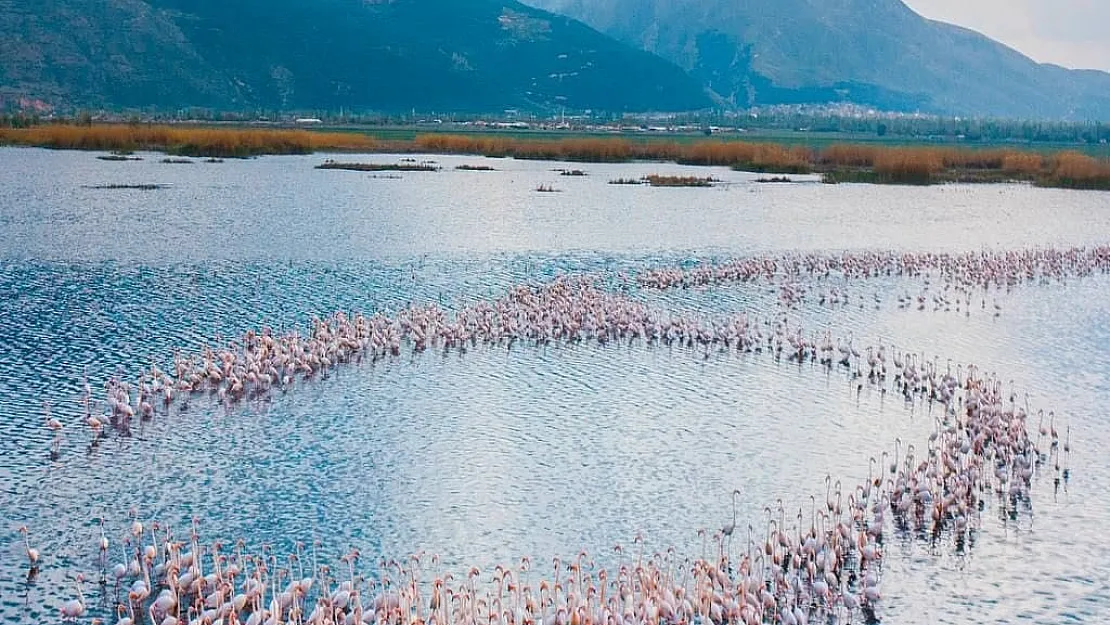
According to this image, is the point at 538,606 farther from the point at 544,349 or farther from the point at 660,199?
the point at 660,199

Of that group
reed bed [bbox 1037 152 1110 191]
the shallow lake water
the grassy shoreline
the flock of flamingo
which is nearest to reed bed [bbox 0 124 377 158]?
the grassy shoreline

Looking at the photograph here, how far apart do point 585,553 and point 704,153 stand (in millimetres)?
95186

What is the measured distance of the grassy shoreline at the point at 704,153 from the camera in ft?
307

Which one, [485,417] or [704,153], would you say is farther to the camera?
[704,153]

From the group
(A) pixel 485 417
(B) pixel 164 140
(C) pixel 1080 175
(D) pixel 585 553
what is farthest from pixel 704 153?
(D) pixel 585 553

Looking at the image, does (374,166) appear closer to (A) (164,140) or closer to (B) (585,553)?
(A) (164,140)

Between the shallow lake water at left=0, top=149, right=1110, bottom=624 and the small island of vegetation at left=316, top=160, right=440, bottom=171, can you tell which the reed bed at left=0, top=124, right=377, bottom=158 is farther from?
the shallow lake water at left=0, top=149, right=1110, bottom=624

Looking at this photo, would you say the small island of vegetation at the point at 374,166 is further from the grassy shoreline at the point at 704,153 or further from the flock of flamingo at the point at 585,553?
the flock of flamingo at the point at 585,553

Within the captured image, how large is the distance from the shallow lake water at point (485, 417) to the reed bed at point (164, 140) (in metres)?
51.9

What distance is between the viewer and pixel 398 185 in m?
82.4

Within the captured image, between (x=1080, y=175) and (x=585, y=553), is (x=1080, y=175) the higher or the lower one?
the higher one

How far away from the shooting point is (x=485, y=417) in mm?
26172

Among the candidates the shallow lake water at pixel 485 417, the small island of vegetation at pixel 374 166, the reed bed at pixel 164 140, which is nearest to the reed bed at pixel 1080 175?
the shallow lake water at pixel 485 417

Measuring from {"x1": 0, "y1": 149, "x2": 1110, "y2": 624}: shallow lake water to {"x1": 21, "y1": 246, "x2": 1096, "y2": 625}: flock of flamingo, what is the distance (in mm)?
515
